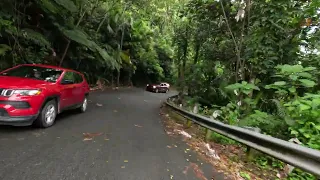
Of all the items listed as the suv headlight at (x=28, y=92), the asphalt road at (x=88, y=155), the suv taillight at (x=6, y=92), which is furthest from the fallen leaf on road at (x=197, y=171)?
the suv taillight at (x=6, y=92)

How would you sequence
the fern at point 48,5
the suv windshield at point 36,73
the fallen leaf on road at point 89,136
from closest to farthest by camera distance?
1. the fallen leaf on road at point 89,136
2. the suv windshield at point 36,73
3. the fern at point 48,5

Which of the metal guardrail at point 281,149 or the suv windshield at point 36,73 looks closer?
the metal guardrail at point 281,149

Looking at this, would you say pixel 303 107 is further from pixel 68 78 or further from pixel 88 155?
pixel 68 78

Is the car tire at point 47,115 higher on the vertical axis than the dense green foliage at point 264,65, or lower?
lower

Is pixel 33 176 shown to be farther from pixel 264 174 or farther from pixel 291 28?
pixel 291 28

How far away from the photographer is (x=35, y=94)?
6367 mm

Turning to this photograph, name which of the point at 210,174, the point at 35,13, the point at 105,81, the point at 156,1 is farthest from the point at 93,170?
the point at 105,81

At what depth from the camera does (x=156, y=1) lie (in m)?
23.5

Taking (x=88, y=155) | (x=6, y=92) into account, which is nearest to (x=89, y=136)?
(x=88, y=155)

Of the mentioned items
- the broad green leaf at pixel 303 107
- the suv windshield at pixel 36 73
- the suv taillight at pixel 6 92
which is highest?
the suv windshield at pixel 36 73

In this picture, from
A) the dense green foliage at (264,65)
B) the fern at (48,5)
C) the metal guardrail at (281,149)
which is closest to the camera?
the metal guardrail at (281,149)

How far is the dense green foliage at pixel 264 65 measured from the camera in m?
5.84

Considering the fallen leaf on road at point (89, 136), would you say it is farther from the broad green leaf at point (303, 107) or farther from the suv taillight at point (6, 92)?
the broad green leaf at point (303, 107)

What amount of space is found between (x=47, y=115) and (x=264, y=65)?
700 cm
